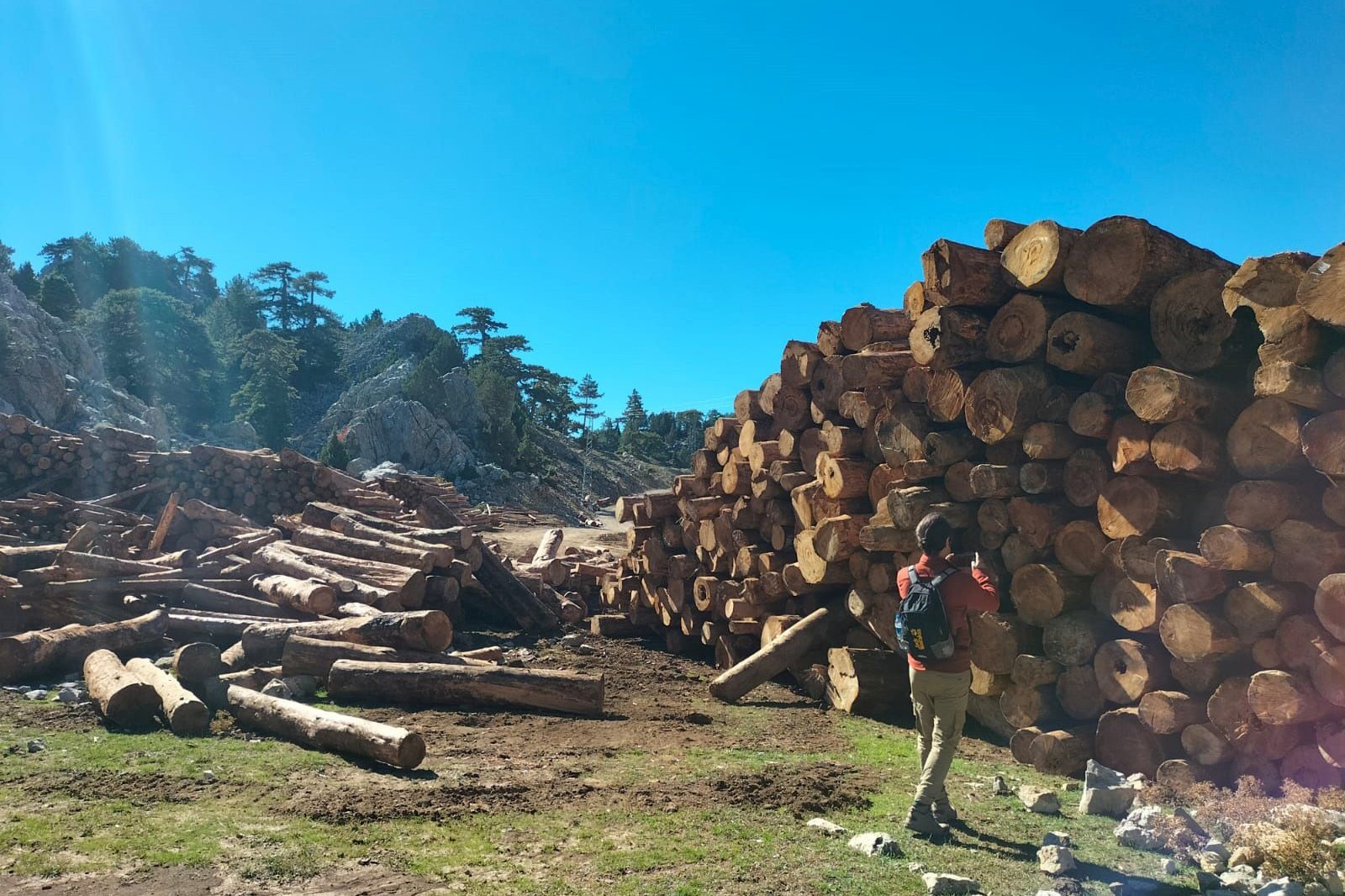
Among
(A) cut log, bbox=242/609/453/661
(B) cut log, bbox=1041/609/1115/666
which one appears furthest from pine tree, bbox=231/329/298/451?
(B) cut log, bbox=1041/609/1115/666

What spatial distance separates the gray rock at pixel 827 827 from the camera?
15.5ft

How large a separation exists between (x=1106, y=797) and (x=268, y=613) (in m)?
10.2

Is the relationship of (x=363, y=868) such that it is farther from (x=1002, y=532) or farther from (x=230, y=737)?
(x=1002, y=532)

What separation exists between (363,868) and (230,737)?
10.4 ft

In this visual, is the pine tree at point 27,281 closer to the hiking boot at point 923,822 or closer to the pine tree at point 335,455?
the pine tree at point 335,455

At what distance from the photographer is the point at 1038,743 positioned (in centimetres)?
619

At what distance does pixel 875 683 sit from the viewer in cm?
806

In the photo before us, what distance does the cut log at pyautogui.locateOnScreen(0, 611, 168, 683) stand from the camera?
804 cm

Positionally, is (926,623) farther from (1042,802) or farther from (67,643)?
(67,643)

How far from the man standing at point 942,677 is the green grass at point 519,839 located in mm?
257

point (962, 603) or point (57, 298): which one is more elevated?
point (57, 298)

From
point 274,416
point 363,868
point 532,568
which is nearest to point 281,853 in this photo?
point 363,868

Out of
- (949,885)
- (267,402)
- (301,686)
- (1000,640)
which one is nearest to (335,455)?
(267,402)

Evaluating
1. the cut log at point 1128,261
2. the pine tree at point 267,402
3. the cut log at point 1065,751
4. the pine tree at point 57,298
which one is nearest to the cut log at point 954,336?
the cut log at point 1128,261
